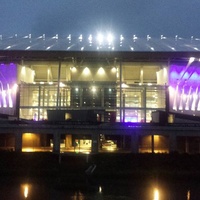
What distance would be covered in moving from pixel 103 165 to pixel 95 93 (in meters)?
24.4

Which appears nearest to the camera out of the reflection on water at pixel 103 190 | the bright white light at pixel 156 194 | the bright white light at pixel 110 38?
the bright white light at pixel 156 194

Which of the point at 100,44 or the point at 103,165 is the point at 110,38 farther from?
the point at 103,165

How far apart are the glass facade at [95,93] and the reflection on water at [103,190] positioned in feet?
80.4

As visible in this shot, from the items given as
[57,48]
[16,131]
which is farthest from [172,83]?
[16,131]

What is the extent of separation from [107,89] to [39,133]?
699 inches

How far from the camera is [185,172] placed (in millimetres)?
34031

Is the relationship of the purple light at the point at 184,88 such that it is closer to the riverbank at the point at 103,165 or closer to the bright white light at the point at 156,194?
the riverbank at the point at 103,165

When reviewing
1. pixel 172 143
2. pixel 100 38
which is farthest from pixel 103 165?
pixel 100 38

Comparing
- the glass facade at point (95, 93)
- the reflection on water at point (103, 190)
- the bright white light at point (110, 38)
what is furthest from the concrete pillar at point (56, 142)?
the bright white light at point (110, 38)

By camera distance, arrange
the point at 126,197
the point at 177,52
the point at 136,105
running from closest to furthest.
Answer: the point at 126,197 < the point at 177,52 < the point at 136,105

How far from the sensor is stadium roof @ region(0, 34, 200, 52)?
56.2 m

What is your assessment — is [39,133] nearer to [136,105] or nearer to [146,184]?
[146,184]

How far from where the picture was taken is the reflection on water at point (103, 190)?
87.7ft

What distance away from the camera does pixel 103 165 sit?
3459 centimetres
